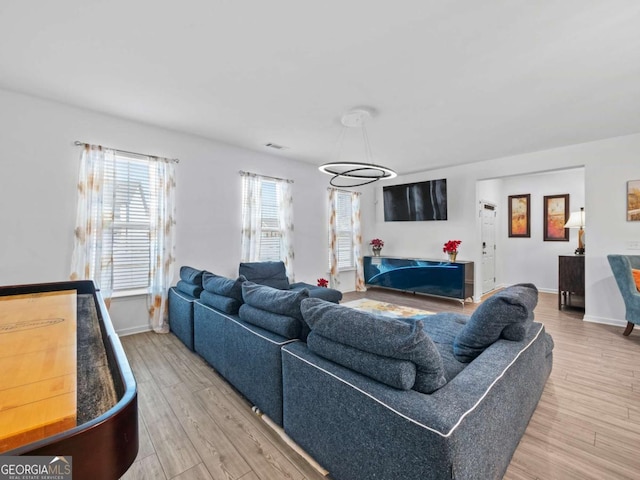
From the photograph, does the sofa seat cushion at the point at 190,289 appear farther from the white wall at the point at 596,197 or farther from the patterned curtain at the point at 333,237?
the white wall at the point at 596,197

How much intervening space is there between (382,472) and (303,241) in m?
4.53

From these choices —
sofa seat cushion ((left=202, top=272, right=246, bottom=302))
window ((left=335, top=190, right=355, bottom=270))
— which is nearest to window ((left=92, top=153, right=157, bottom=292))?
sofa seat cushion ((left=202, top=272, right=246, bottom=302))

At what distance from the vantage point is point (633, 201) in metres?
3.93

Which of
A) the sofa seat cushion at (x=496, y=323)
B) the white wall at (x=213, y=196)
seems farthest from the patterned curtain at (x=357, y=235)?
the sofa seat cushion at (x=496, y=323)

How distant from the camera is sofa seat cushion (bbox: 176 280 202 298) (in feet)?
10.7

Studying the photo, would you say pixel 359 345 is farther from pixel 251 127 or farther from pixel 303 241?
pixel 303 241

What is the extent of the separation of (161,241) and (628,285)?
5.84 metres

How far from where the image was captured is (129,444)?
2.19ft

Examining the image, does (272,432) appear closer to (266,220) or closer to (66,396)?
(66,396)

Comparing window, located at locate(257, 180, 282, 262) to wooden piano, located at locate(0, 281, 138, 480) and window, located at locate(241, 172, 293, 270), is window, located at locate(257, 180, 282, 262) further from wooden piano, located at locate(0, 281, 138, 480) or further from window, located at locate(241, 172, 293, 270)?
wooden piano, located at locate(0, 281, 138, 480)

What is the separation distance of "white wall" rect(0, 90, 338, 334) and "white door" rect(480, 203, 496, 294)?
14.1 feet

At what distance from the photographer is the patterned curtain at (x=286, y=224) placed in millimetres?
5188

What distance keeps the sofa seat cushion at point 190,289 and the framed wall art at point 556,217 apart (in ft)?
22.7

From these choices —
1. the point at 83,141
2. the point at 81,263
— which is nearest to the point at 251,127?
the point at 83,141
